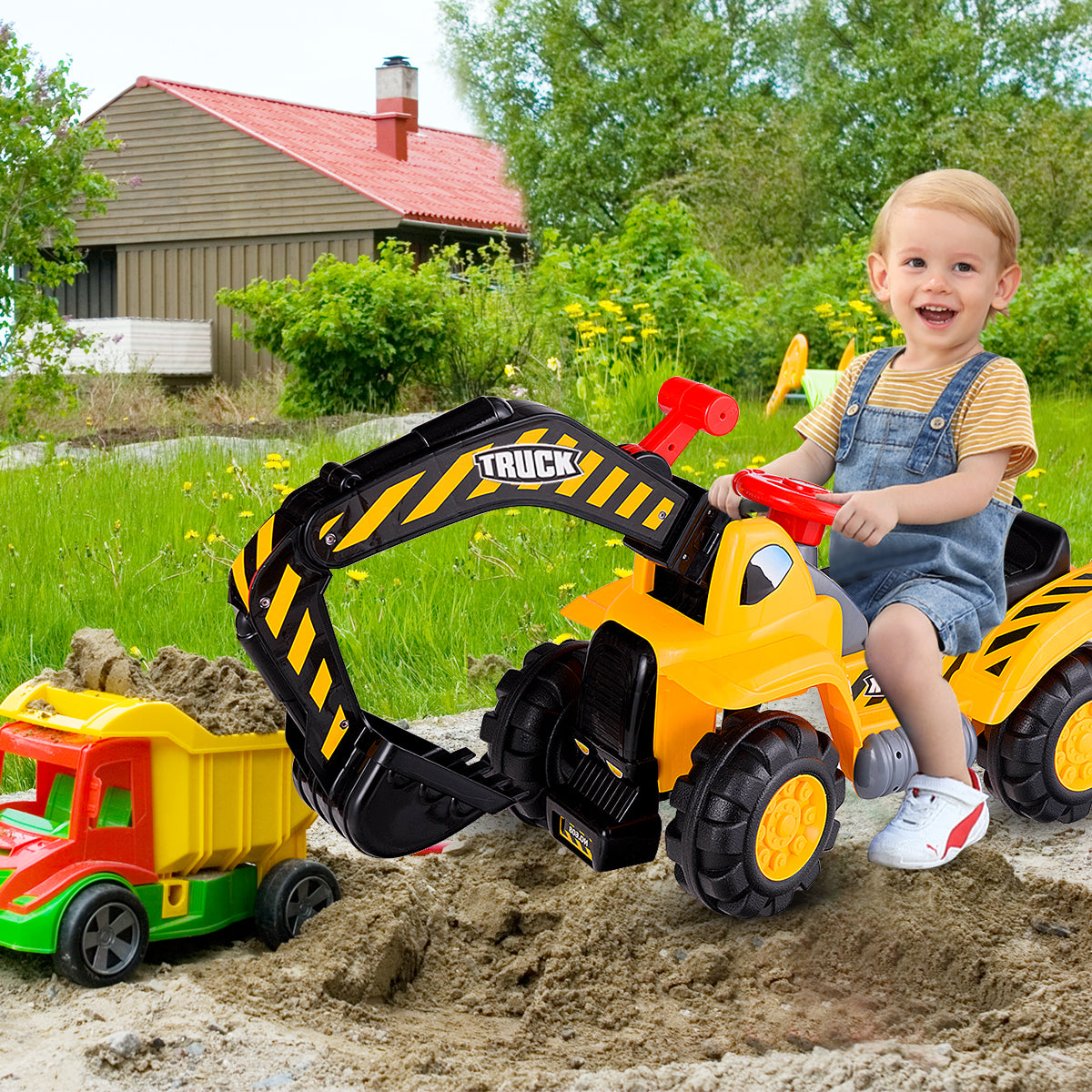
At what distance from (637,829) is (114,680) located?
1108 mm

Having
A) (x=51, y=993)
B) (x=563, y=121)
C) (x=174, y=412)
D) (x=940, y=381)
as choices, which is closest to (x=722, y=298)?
(x=174, y=412)

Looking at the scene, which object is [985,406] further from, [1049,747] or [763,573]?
[1049,747]

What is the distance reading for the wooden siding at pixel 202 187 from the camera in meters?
20.5

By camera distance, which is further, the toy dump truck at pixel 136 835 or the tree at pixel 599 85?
the tree at pixel 599 85

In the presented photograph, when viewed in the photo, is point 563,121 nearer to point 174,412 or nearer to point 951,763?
point 174,412

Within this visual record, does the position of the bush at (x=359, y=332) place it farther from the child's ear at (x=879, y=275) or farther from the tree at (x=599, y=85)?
the tree at (x=599, y=85)

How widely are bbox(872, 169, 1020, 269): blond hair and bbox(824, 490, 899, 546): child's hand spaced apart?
60 cm

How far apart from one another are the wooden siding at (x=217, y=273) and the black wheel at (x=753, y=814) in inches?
728

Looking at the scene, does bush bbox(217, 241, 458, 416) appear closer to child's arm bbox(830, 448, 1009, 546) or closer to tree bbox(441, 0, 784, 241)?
child's arm bbox(830, 448, 1009, 546)

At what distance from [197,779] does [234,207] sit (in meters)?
20.5

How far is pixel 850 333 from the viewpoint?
1205cm

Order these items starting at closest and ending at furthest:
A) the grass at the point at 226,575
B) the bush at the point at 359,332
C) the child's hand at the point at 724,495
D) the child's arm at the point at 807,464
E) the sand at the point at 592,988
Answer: the sand at the point at 592,988, the child's hand at the point at 724,495, the child's arm at the point at 807,464, the grass at the point at 226,575, the bush at the point at 359,332

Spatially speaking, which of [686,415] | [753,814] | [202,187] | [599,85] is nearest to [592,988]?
[753,814]

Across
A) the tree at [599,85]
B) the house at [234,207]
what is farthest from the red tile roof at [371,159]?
the tree at [599,85]
